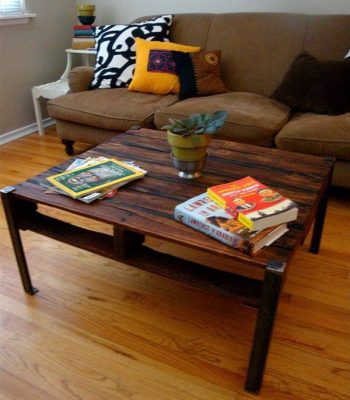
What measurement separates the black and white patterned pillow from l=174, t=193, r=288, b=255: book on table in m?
1.70

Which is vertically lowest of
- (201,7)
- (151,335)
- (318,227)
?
(151,335)

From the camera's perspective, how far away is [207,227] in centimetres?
99

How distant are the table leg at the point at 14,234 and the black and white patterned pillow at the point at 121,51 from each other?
1532mm

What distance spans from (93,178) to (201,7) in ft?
7.08

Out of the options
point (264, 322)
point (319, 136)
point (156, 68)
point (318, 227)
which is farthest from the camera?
point (156, 68)

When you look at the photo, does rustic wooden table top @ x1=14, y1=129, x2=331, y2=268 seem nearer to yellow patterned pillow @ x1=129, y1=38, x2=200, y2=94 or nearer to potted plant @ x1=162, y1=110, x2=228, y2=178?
potted plant @ x1=162, y1=110, x2=228, y2=178

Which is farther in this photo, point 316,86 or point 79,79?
point 79,79

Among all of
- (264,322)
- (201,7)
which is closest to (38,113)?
(201,7)

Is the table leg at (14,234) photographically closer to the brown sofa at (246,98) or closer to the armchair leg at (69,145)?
the brown sofa at (246,98)

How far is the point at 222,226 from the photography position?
3.18 ft

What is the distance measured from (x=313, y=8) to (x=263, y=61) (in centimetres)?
55

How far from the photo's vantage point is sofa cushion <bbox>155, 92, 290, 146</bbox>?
1931 mm

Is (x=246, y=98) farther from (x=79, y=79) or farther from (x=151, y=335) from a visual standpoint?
(x=151, y=335)

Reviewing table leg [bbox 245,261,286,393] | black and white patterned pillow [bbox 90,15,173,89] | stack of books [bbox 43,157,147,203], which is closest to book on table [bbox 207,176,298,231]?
table leg [bbox 245,261,286,393]
